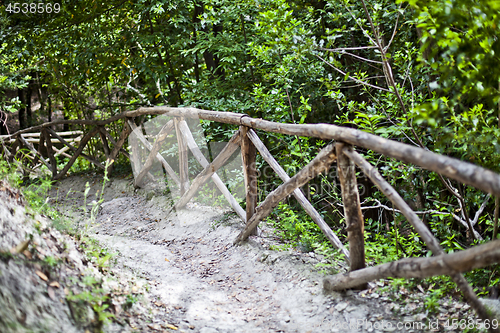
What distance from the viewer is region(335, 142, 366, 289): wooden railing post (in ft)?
8.32

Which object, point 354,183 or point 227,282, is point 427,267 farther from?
point 227,282

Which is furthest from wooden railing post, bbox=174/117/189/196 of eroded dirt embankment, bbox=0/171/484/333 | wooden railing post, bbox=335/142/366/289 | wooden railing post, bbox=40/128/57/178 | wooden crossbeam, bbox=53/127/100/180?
wooden railing post, bbox=40/128/57/178

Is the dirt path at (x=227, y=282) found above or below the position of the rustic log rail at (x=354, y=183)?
below

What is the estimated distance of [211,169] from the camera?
4.43 meters

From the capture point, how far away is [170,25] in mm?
5883

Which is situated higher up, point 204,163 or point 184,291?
point 204,163

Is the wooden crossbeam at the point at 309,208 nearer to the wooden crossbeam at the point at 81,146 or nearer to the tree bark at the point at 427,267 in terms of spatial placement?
the tree bark at the point at 427,267

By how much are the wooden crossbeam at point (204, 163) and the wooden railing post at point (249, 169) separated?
11.6 inches

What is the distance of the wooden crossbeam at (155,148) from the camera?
5314mm

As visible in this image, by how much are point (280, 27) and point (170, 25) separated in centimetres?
292

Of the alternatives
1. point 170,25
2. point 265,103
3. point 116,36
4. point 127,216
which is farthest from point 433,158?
point 116,36

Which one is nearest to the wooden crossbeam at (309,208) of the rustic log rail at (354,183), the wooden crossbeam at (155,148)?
the rustic log rail at (354,183)

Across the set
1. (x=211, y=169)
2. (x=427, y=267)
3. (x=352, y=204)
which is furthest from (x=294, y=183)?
(x=211, y=169)

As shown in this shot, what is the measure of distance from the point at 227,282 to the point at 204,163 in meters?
1.77
